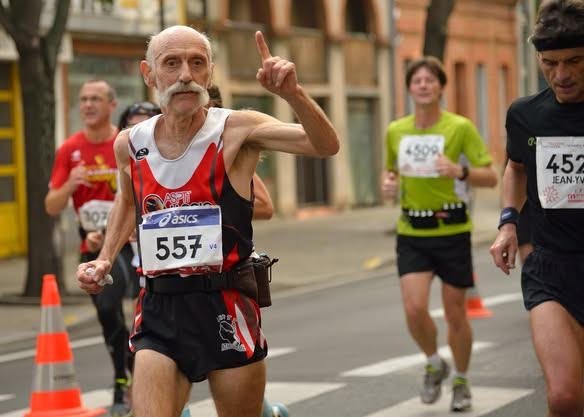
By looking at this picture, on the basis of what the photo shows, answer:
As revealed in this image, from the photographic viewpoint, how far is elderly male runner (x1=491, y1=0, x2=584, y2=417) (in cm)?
626

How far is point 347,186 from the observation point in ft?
116

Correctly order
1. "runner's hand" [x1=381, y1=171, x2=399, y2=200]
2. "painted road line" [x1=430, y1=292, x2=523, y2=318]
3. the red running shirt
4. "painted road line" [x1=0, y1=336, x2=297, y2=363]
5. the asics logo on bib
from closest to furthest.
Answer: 1. the asics logo on bib
2. "runner's hand" [x1=381, y1=171, x2=399, y2=200]
3. the red running shirt
4. "painted road line" [x1=0, y1=336, x2=297, y2=363]
5. "painted road line" [x1=430, y1=292, x2=523, y2=318]

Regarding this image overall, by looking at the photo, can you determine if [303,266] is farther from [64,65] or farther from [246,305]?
[246,305]

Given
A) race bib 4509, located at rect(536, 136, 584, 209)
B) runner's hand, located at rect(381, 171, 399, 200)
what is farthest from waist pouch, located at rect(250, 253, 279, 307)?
runner's hand, located at rect(381, 171, 399, 200)

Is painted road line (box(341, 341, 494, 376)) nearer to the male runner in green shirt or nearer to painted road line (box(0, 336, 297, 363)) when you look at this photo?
painted road line (box(0, 336, 297, 363))

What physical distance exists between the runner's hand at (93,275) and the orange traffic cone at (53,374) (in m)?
3.58

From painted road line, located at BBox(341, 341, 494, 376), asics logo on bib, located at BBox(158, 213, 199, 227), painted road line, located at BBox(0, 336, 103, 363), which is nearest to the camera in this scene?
asics logo on bib, located at BBox(158, 213, 199, 227)

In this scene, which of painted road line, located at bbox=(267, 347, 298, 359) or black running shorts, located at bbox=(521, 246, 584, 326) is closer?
black running shorts, located at bbox=(521, 246, 584, 326)

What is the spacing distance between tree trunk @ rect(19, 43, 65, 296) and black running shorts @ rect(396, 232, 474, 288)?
26.9ft

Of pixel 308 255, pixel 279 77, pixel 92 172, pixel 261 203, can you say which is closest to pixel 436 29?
pixel 308 255

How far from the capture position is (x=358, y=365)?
1181 centimetres

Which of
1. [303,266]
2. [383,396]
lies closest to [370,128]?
[303,266]

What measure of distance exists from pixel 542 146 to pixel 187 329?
1.66 metres

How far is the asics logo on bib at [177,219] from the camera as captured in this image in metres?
6.09
